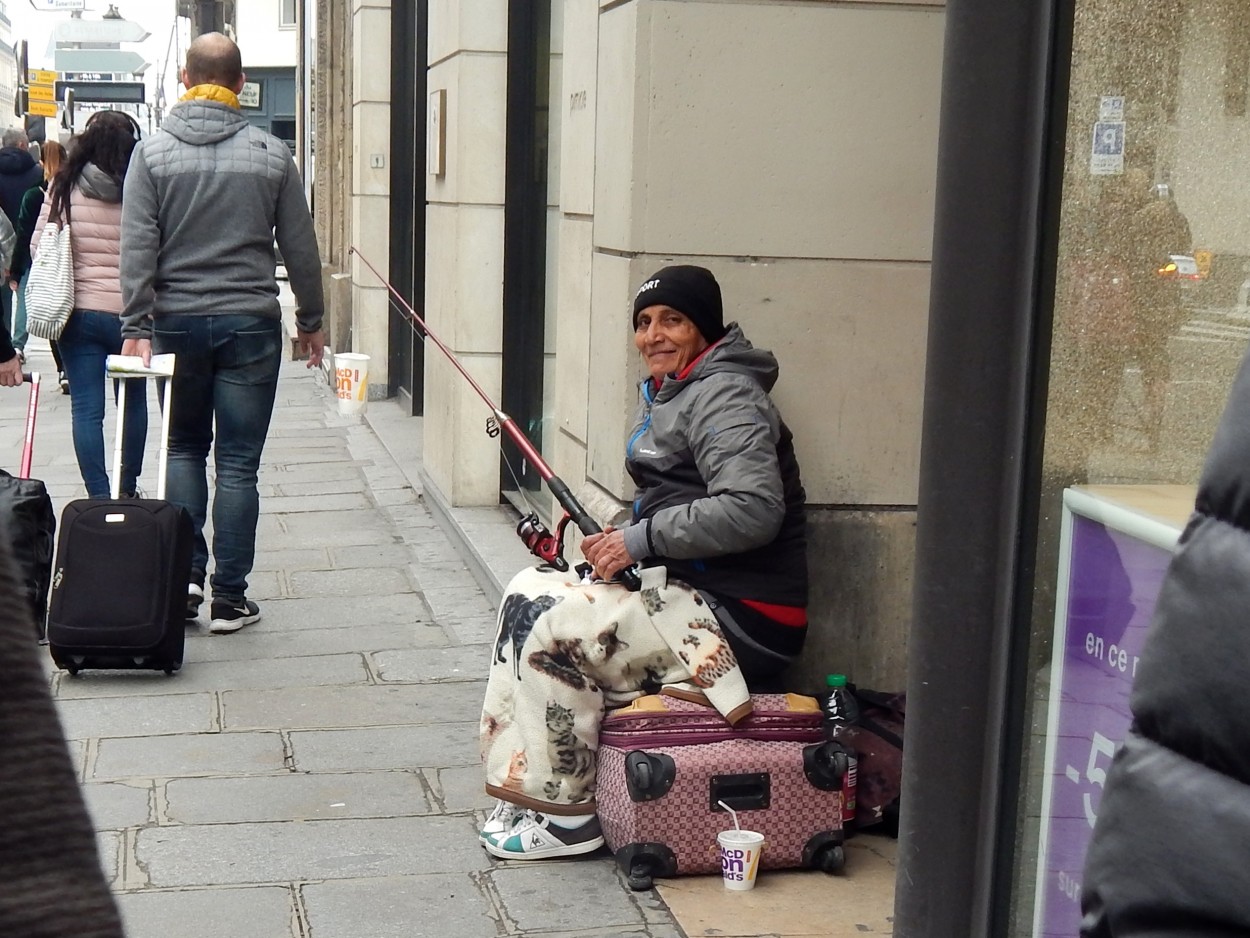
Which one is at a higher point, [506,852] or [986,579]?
[986,579]

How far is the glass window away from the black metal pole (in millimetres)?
71

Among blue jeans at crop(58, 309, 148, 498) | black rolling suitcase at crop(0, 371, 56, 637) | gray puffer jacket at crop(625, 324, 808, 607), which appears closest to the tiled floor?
gray puffer jacket at crop(625, 324, 808, 607)

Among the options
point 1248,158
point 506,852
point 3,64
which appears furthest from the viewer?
point 3,64

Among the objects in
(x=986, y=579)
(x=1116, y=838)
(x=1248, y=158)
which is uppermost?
(x=1248, y=158)

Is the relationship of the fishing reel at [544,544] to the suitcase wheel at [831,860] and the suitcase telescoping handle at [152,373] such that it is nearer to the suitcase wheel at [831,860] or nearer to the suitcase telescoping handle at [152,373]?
the suitcase wheel at [831,860]

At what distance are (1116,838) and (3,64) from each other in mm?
113523

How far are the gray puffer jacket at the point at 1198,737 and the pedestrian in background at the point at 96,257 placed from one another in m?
5.64

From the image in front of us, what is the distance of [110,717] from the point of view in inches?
199

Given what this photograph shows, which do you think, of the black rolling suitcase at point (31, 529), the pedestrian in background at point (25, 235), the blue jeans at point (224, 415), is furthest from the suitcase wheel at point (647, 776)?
the pedestrian in background at point (25, 235)

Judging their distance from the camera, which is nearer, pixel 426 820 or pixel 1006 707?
pixel 1006 707

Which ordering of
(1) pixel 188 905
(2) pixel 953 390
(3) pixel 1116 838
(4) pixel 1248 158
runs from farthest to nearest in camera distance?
(1) pixel 188 905
(2) pixel 953 390
(4) pixel 1248 158
(3) pixel 1116 838

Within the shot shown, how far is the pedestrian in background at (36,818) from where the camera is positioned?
0.93m

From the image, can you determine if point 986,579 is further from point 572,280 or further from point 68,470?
point 68,470

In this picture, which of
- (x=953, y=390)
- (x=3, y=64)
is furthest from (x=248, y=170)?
(x=3, y=64)
